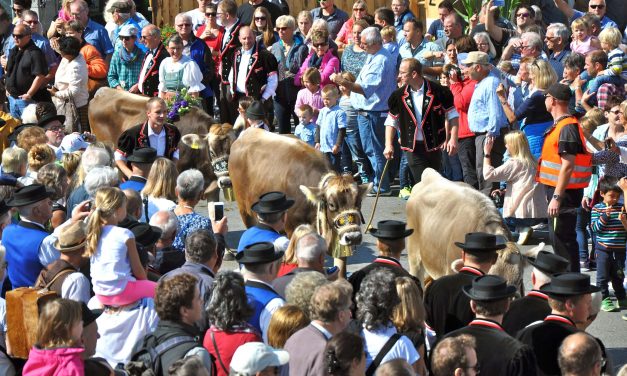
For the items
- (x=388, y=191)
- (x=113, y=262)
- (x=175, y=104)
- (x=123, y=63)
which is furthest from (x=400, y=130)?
(x=113, y=262)

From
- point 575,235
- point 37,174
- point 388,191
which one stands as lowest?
point 388,191

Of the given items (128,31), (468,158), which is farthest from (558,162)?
(128,31)

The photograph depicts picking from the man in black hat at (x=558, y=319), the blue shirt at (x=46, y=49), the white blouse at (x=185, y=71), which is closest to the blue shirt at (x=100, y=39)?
the blue shirt at (x=46, y=49)

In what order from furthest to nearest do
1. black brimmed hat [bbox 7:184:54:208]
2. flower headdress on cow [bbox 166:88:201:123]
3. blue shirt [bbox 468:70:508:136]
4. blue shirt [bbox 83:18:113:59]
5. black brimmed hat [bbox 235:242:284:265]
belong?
blue shirt [bbox 83:18:113:59] < flower headdress on cow [bbox 166:88:201:123] < blue shirt [bbox 468:70:508:136] < black brimmed hat [bbox 7:184:54:208] < black brimmed hat [bbox 235:242:284:265]

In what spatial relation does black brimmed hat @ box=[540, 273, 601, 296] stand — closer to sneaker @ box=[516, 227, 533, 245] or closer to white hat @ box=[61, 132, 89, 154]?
sneaker @ box=[516, 227, 533, 245]

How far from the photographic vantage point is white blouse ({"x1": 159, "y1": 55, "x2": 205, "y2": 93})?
1521 cm

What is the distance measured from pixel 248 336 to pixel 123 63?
33.2ft

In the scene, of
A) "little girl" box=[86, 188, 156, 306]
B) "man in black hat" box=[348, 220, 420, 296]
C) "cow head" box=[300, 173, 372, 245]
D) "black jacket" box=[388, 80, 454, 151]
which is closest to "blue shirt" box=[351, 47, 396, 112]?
"black jacket" box=[388, 80, 454, 151]

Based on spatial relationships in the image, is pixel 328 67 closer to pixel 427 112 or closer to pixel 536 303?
pixel 427 112

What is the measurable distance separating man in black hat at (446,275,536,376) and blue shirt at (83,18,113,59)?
431 inches

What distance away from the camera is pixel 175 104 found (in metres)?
14.1

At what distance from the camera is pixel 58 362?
6148 mm

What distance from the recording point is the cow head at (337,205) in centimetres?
1015

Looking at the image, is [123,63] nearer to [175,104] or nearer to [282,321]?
[175,104]
